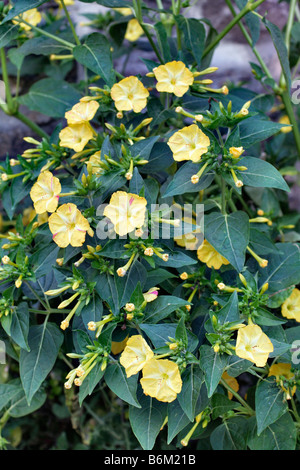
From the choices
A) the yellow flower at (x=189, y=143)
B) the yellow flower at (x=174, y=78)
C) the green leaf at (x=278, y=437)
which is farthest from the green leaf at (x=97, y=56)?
the green leaf at (x=278, y=437)

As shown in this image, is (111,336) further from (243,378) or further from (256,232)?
(243,378)

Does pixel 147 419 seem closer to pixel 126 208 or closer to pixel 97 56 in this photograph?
pixel 126 208

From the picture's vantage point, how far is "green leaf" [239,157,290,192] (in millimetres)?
967

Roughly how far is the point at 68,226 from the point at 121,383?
13.7 inches

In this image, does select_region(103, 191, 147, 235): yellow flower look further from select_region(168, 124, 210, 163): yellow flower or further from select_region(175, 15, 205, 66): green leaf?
select_region(175, 15, 205, 66): green leaf

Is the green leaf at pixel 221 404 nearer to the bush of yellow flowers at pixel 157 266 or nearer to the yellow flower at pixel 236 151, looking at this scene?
the bush of yellow flowers at pixel 157 266

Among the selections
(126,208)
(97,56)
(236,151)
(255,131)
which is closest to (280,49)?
(255,131)

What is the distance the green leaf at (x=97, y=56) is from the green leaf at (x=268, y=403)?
0.82m

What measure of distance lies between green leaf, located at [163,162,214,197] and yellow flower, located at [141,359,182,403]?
356 mm

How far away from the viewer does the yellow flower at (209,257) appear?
1129 millimetres

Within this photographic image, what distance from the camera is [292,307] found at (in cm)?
121

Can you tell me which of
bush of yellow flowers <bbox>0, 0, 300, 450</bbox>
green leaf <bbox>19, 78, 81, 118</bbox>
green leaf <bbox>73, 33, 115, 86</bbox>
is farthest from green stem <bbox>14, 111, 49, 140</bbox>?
green leaf <bbox>73, 33, 115, 86</bbox>

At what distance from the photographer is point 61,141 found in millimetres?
1142

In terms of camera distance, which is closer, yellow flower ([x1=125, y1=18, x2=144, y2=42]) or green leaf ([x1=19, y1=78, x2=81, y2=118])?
green leaf ([x1=19, y1=78, x2=81, y2=118])
